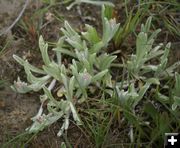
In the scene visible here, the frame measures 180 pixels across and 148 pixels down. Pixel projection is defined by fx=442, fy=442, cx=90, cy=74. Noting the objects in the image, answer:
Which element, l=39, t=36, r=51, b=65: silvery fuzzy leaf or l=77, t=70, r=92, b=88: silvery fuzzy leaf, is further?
l=39, t=36, r=51, b=65: silvery fuzzy leaf

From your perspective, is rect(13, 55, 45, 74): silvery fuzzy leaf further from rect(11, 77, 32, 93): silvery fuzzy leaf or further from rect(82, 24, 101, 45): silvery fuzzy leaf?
rect(82, 24, 101, 45): silvery fuzzy leaf

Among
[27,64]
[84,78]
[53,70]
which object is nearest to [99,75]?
[84,78]

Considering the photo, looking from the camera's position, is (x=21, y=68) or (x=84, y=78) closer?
(x=84, y=78)

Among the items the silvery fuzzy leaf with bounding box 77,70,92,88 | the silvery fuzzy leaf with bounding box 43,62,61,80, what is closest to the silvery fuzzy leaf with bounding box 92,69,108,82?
the silvery fuzzy leaf with bounding box 77,70,92,88

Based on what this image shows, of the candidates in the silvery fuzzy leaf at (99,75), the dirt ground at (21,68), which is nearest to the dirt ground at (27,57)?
the dirt ground at (21,68)

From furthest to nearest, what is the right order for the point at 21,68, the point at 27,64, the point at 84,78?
the point at 21,68 → the point at 27,64 → the point at 84,78

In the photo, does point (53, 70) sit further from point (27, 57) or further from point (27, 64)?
point (27, 57)

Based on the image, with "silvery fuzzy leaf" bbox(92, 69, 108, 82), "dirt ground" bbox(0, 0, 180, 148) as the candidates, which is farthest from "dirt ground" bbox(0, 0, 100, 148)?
"silvery fuzzy leaf" bbox(92, 69, 108, 82)

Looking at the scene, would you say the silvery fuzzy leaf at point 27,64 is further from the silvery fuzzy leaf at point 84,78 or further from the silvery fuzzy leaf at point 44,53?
the silvery fuzzy leaf at point 84,78

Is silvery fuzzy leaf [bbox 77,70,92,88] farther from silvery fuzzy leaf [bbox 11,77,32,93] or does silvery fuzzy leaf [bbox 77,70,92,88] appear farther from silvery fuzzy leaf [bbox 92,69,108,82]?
silvery fuzzy leaf [bbox 11,77,32,93]

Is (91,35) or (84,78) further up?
(91,35)

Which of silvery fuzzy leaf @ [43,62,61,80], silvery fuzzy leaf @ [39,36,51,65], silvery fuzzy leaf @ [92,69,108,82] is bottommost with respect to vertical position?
silvery fuzzy leaf @ [92,69,108,82]

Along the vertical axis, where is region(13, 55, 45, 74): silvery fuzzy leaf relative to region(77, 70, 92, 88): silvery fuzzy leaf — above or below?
above
